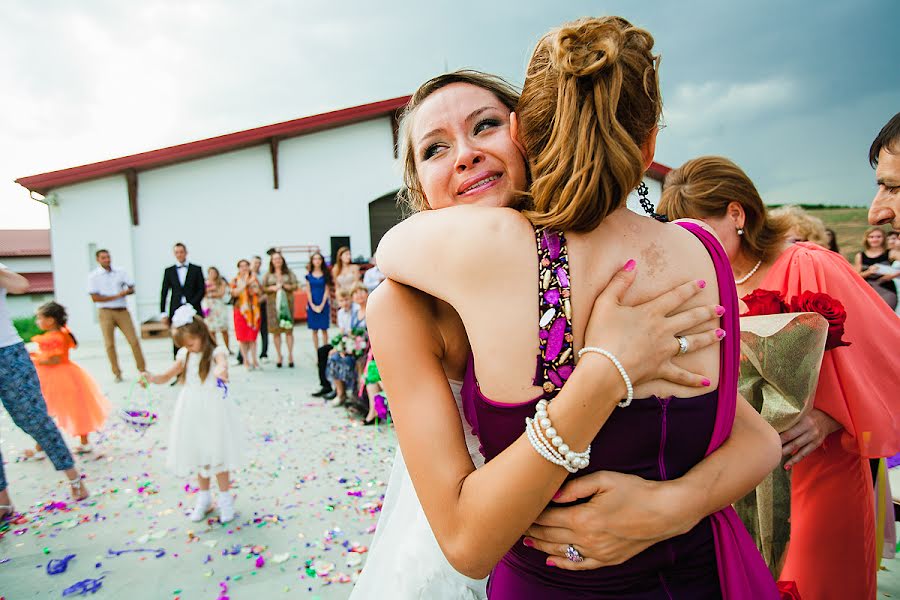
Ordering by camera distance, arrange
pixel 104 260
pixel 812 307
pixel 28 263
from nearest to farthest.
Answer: pixel 812 307
pixel 104 260
pixel 28 263

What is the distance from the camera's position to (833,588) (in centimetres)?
189

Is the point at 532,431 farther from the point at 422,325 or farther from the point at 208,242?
→ the point at 208,242

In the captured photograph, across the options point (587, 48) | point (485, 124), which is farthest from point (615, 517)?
point (485, 124)

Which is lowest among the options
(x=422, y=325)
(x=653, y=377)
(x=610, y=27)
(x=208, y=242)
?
(x=653, y=377)

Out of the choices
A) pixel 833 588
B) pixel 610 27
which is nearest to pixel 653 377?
pixel 610 27

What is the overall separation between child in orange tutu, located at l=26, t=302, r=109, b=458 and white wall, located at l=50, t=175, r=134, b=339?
9.30 meters

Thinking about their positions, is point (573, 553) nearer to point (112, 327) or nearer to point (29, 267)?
point (112, 327)

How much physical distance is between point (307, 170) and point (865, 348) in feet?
50.3

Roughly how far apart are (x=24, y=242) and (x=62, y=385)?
3220 cm

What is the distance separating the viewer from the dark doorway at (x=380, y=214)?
648 inches

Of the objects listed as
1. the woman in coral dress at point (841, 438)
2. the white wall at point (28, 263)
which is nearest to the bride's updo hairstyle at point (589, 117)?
the woman in coral dress at point (841, 438)

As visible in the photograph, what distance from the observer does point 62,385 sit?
5047 millimetres

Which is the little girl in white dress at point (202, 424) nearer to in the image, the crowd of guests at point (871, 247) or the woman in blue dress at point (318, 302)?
the crowd of guests at point (871, 247)

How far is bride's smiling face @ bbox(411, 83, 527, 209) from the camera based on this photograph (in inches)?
52.1
